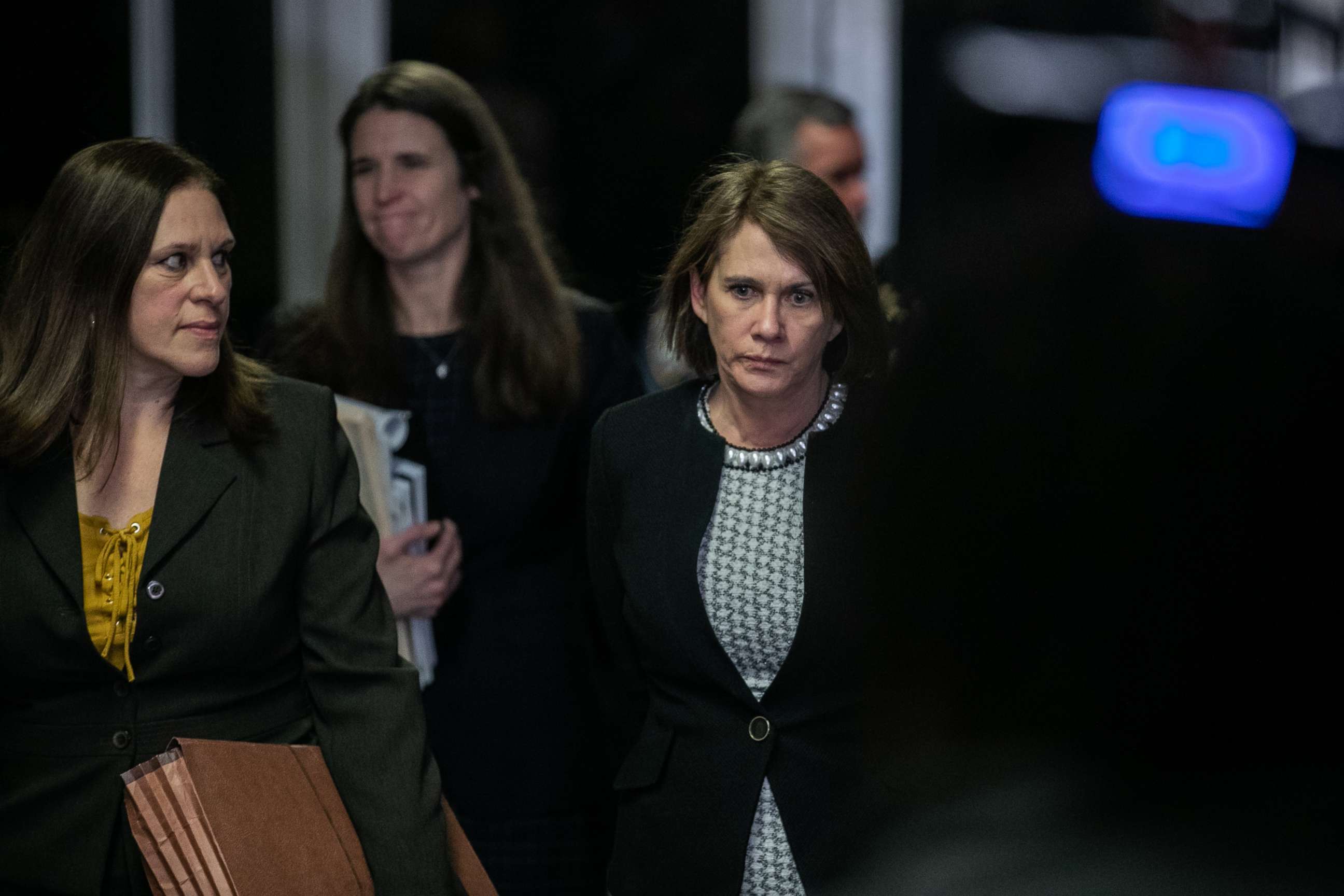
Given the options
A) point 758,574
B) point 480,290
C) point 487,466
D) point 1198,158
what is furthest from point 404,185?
point 1198,158

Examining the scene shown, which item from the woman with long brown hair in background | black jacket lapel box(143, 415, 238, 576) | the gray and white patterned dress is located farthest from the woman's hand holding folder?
the gray and white patterned dress

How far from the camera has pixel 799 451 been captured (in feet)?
8.25

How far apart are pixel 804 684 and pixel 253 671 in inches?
31.3

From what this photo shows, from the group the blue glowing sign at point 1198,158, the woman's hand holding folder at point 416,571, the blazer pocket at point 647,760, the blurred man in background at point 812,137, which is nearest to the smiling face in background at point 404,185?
the woman's hand holding folder at point 416,571

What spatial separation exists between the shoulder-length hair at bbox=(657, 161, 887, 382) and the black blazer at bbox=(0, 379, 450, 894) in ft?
2.19

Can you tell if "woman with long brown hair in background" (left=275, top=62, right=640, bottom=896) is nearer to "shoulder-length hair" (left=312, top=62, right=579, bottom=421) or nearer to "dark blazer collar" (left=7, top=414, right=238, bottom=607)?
"shoulder-length hair" (left=312, top=62, right=579, bottom=421)

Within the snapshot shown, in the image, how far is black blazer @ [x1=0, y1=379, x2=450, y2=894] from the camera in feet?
7.70

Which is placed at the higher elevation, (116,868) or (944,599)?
A: (944,599)

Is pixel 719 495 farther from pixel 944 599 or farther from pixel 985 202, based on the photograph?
Result: pixel 944 599

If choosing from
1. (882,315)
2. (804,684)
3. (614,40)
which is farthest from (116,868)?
(614,40)

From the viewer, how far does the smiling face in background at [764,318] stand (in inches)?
96.0

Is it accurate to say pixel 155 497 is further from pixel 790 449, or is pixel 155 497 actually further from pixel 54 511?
pixel 790 449

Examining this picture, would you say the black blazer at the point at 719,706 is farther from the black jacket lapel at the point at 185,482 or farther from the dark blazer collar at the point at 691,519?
the black jacket lapel at the point at 185,482

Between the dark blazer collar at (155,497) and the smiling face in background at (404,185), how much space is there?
933mm
